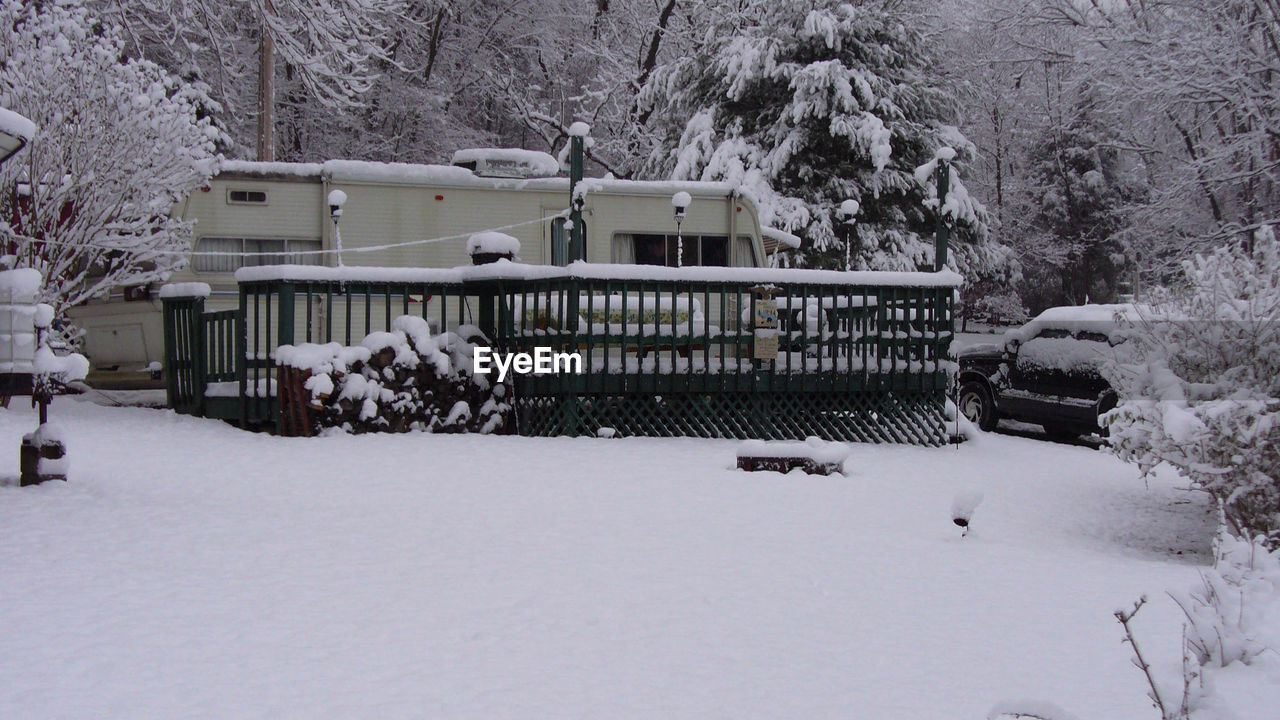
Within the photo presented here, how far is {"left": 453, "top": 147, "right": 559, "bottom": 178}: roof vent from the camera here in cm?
1445

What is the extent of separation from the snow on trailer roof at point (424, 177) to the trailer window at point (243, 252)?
2.50 ft

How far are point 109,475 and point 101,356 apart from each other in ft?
23.9

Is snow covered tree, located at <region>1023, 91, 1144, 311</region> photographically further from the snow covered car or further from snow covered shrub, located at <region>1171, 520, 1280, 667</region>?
snow covered shrub, located at <region>1171, 520, 1280, 667</region>

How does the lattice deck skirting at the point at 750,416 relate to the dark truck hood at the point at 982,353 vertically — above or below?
below

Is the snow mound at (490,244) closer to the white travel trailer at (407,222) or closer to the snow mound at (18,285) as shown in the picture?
the white travel trailer at (407,222)

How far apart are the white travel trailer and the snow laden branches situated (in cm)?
44

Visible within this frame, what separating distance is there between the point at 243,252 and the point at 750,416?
6.37 meters

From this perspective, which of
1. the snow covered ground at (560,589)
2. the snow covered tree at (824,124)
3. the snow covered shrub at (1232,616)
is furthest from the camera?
the snow covered tree at (824,124)

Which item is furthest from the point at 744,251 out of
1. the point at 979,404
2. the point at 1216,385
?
the point at 1216,385

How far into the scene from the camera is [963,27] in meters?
32.3

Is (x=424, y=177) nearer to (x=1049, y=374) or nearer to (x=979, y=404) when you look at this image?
(x=979, y=404)

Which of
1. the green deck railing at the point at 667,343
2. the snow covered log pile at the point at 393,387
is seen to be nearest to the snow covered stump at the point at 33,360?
the snow covered log pile at the point at 393,387

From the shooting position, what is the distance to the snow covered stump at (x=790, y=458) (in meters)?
9.08

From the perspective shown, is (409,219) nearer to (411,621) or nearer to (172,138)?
(172,138)
